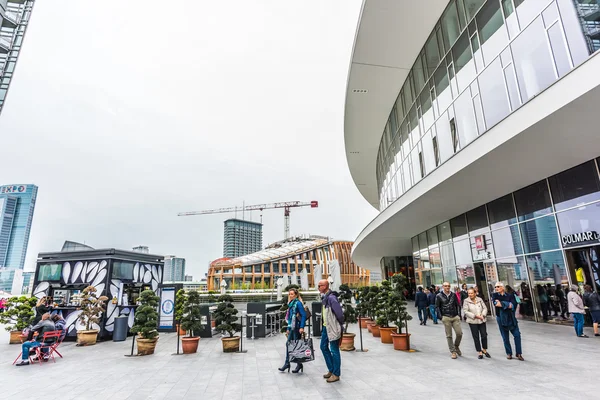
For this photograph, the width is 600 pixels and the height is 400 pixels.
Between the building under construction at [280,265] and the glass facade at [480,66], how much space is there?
2696 inches

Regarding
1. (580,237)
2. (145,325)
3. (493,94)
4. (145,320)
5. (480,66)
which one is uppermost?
(480,66)

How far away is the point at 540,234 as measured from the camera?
11328 mm

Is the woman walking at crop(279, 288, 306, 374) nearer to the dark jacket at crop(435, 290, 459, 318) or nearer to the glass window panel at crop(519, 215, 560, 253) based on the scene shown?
the dark jacket at crop(435, 290, 459, 318)

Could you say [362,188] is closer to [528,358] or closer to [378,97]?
[378,97]

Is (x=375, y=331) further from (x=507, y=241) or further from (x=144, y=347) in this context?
(x=144, y=347)

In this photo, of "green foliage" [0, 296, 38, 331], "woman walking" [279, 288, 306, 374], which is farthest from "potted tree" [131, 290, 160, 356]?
"green foliage" [0, 296, 38, 331]

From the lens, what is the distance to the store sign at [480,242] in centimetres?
1429

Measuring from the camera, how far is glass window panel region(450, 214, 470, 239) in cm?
1583

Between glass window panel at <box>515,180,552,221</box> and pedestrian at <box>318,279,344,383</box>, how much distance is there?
9.46 metres

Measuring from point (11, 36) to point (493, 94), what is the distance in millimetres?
25076

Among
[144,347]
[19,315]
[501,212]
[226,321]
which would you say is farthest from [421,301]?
[19,315]

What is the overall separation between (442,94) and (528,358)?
9999mm

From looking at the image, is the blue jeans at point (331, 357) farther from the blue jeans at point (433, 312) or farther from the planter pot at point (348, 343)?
the blue jeans at point (433, 312)

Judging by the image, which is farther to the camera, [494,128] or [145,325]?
[145,325]
